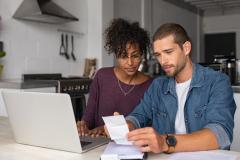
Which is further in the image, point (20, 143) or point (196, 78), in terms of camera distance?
point (196, 78)

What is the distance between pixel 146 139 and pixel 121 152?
0.09 metres

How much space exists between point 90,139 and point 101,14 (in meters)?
2.85

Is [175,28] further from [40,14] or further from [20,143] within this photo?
[40,14]

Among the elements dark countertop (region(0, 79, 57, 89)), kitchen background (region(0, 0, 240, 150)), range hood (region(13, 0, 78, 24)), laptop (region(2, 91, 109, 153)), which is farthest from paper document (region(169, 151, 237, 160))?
range hood (region(13, 0, 78, 24))

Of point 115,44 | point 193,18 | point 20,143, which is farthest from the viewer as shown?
point 193,18

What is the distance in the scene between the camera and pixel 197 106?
4.25 feet

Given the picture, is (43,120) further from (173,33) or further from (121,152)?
(173,33)

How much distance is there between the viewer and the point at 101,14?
12.7ft

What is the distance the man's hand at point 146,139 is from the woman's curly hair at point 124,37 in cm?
75

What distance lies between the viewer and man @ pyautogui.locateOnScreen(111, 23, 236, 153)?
1056 millimetres

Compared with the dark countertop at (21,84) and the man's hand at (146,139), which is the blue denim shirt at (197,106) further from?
the dark countertop at (21,84)

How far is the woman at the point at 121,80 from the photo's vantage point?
167cm

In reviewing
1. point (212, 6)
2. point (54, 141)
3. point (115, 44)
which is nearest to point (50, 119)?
point (54, 141)

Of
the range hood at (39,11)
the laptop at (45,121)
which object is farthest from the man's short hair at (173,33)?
the range hood at (39,11)
